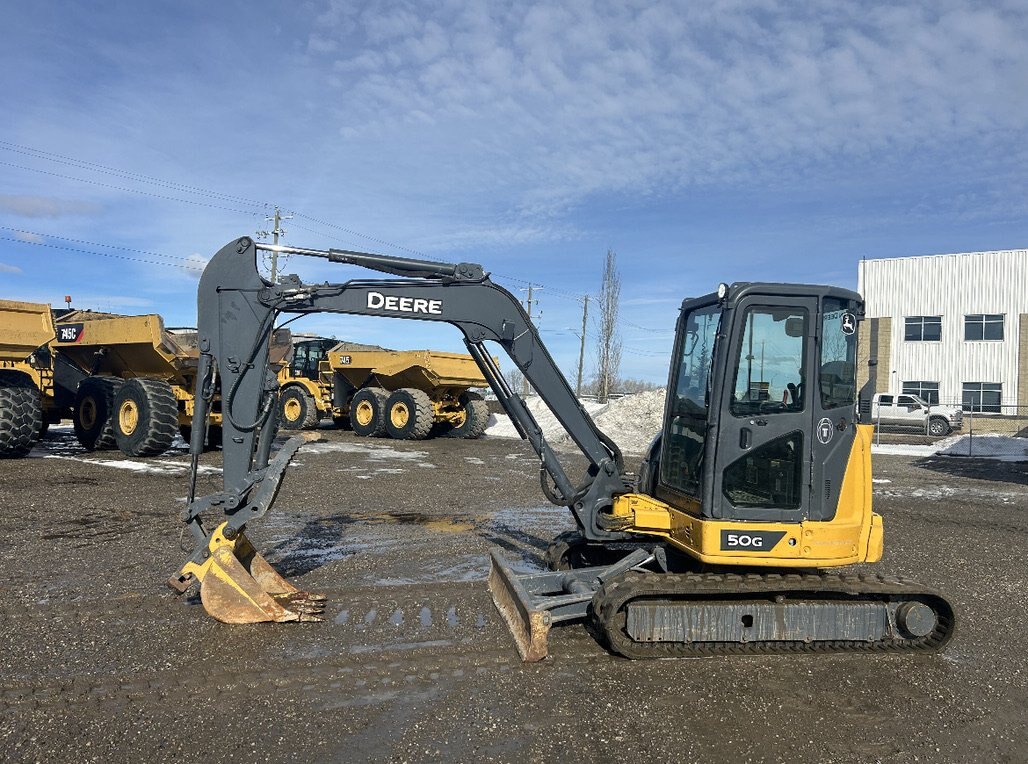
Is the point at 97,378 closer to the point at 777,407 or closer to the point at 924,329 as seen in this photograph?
the point at 777,407

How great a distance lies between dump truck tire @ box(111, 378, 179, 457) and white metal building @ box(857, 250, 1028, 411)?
3064cm

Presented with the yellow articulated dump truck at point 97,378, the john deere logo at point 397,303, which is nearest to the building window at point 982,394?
the yellow articulated dump truck at point 97,378

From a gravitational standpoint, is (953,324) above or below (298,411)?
above

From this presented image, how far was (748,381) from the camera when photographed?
527 cm

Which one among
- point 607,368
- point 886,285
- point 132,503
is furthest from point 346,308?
point 607,368

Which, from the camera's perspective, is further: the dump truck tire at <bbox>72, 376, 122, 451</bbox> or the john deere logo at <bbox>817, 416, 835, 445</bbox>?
the dump truck tire at <bbox>72, 376, 122, 451</bbox>

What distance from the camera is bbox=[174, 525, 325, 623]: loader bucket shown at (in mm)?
5285

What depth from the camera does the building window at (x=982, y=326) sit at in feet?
110

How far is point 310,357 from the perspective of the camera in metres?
23.8

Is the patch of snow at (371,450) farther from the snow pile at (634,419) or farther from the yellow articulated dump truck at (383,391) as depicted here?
the snow pile at (634,419)

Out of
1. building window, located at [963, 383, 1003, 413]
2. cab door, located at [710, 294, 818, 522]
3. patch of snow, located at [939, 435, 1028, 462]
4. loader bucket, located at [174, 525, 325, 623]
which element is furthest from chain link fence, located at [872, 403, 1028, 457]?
loader bucket, located at [174, 525, 325, 623]

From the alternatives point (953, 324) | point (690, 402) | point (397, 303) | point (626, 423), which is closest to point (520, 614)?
point (690, 402)

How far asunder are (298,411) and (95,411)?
7.82 metres

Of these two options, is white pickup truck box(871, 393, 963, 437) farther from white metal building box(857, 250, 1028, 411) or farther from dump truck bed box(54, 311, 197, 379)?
dump truck bed box(54, 311, 197, 379)
